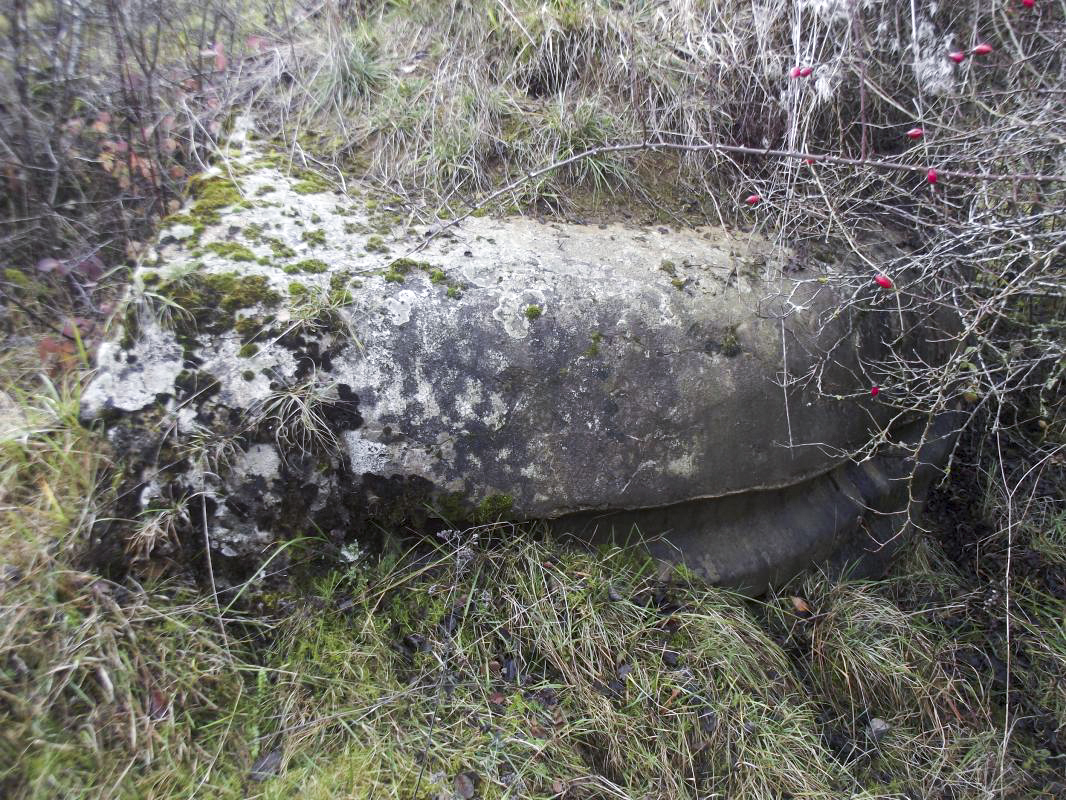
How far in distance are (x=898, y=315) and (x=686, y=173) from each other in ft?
3.40

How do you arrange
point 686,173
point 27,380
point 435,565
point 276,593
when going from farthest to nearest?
1. point 686,173
2. point 27,380
3. point 435,565
4. point 276,593

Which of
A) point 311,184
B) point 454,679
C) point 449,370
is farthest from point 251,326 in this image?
point 454,679

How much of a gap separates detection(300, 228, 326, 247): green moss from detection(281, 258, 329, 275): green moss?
10 centimetres

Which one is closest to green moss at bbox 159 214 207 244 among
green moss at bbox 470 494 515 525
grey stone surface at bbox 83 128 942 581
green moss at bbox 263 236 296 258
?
grey stone surface at bbox 83 128 942 581

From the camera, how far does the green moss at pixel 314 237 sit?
7.11ft

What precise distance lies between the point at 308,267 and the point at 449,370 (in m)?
0.52

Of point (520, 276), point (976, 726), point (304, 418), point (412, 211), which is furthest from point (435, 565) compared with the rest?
point (976, 726)

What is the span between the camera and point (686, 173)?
2865 mm

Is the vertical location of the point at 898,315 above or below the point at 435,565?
above

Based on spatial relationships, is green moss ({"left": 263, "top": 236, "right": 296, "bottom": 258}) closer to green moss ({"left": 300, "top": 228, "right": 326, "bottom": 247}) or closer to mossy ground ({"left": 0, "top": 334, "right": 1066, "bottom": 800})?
green moss ({"left": 300, "top": 228, "right": 326, "bottom": 247})

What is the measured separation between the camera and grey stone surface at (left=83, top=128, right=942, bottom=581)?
1.88 meters

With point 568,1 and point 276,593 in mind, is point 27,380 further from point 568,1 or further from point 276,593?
point 568,1

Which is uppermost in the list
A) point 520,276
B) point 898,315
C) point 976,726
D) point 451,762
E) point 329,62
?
point 329,62

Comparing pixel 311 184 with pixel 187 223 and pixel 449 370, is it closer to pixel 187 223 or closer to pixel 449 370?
pixel 187 223
